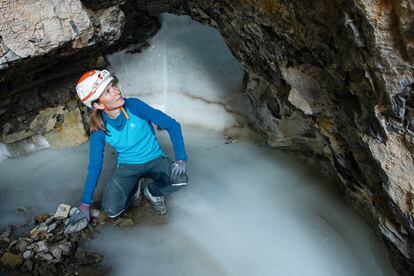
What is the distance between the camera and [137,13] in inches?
140

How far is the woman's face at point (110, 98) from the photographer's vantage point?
8.85 feet

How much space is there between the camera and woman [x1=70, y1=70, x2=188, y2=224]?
2.71 meters

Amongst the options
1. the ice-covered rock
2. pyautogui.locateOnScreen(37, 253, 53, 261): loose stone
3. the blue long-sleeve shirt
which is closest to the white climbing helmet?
the blue long-sleeve shirt

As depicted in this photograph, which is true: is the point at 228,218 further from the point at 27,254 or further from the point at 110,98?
the point at 27,254

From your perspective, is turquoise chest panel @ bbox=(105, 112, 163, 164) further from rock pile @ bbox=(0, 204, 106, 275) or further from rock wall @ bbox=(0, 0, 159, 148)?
rock wall @ bbox=(0, 0, 159, 148)

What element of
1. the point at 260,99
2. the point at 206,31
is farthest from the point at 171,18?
the point at 260,99

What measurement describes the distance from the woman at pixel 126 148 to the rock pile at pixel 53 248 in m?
0.10

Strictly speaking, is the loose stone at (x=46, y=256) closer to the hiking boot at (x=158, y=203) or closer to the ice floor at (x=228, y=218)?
the ice floor at (x=228, y=218)

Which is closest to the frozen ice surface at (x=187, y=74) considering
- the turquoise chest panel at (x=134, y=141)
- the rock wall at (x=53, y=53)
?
the rock wall at (x=53, y=53)

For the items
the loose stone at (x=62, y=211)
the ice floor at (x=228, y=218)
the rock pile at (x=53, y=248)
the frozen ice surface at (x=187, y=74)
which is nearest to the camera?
the ice floor at (x=228, y=218)

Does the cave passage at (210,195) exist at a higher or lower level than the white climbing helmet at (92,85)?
lower

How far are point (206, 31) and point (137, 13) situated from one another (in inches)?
29.6

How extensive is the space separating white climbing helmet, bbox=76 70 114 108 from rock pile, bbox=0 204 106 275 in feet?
3.40

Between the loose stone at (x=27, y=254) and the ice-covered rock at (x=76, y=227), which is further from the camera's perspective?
the ice-covered rock at (x=76, y=227)
